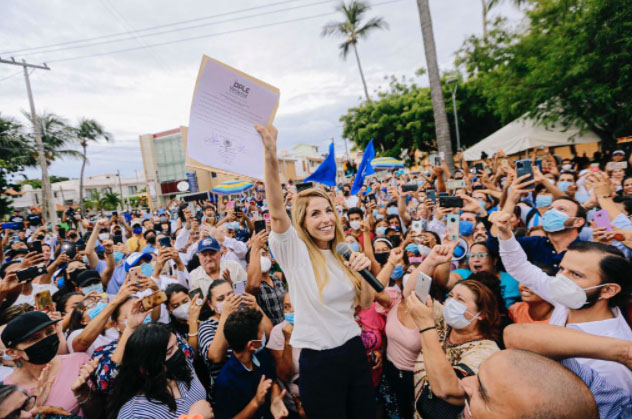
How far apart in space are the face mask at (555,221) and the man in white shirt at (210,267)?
3.50 m

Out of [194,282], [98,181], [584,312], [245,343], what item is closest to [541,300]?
[584,312]

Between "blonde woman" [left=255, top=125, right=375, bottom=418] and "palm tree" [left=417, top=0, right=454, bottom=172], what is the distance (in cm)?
976

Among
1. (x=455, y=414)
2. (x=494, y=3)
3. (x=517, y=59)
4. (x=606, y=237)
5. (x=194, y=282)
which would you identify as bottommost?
(x=455, y=414)

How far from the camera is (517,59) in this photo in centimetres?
1295

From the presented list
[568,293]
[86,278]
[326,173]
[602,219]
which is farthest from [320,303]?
[326,173]

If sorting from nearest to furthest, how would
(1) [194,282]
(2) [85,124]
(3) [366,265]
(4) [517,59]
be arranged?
(3) [366,265] < (1) [194,282] < (4) [517,59] < (2) [85,124]

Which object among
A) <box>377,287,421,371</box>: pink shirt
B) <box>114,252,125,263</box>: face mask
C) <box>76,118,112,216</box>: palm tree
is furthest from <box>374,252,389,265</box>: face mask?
<box>76,118,112,216</box>: palm tree

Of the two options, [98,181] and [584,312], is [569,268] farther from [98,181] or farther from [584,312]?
[98,181]

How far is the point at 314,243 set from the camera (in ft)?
6.72

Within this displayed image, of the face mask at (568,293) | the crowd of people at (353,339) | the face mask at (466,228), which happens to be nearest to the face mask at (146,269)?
the crowd of people at (353,339)

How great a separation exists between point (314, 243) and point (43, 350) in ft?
6.87

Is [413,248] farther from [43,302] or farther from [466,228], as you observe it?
[43,302]

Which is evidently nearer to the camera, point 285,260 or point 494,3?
point 285,260

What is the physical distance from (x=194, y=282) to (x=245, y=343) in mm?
2370
